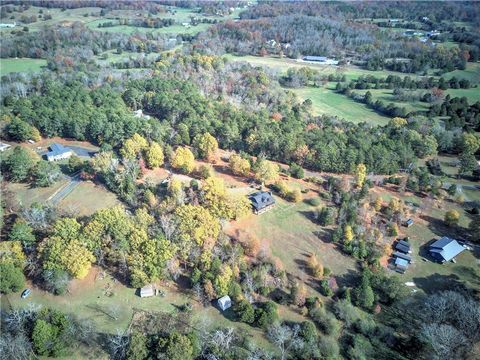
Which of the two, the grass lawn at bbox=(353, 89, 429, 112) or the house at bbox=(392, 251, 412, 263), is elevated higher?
the grass lawn at bbox=(353, 89, 429, 112)

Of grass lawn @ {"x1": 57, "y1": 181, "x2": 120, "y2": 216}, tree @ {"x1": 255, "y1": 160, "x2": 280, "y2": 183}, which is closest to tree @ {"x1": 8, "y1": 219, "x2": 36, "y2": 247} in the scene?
Result: grass lawn @ {"x1": 57, "y1": 181, "x2": 120, "y2": 216}

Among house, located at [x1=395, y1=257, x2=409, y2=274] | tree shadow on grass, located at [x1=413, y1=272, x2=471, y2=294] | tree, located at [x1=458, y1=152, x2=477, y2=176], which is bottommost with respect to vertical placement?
tree shadow on grass, located at [x1=413, y1=272, x2=471, y2=294]

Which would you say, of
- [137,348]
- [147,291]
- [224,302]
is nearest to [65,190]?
[147,291]

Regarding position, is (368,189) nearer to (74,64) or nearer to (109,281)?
(109,281)

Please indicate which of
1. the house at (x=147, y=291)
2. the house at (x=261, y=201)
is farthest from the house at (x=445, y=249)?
the house at (x=147, y=291)

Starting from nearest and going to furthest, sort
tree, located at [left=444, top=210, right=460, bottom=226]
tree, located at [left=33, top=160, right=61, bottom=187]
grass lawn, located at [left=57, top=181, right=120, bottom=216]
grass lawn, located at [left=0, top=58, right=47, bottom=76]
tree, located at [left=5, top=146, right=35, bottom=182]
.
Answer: grass lawn, located at [left=57, top=181, right=120, bottom=216] < tree, located at [left=444, top=210, right=460, bottom=226] < tree, located at [left=33, top=160, right=61, bottom=187] < tree, located at [left=5, top=146, right=35, bottom=182] < grass lawn, located at [left=0, top=58, right=47, bottom=76]

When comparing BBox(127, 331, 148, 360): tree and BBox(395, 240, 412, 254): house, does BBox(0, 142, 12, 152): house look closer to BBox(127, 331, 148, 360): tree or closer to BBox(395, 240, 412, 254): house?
BBox(127, 331, 148, 360): tree

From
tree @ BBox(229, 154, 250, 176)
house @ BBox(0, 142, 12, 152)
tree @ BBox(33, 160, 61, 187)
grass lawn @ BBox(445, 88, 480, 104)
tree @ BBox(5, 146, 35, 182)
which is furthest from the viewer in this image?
grass lawn @ BBox(445, 88, 480, 104)
